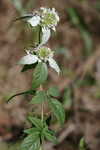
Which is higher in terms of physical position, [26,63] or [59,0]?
[59,0]

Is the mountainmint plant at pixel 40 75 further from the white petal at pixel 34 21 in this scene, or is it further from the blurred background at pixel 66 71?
the blurred background at pixel 66 71

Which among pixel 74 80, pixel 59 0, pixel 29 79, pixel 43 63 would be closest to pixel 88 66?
pixel 74 80

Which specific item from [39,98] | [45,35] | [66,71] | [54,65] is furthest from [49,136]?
[66,71]

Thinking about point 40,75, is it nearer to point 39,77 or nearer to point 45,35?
point 39,77

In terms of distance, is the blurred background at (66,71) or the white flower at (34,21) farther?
the blurred background at (66,71)

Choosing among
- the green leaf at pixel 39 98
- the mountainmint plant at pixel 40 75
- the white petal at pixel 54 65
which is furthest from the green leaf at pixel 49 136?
the white petal at pixel 54 65

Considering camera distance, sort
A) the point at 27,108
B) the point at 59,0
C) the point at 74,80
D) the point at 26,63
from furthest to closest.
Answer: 1. the point at 59,0
2. the point at 74,80
3. the point at 27,108
4. the point at 26,63

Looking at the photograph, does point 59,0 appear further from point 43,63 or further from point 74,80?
point 43,63

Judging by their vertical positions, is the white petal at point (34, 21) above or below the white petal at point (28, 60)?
above
